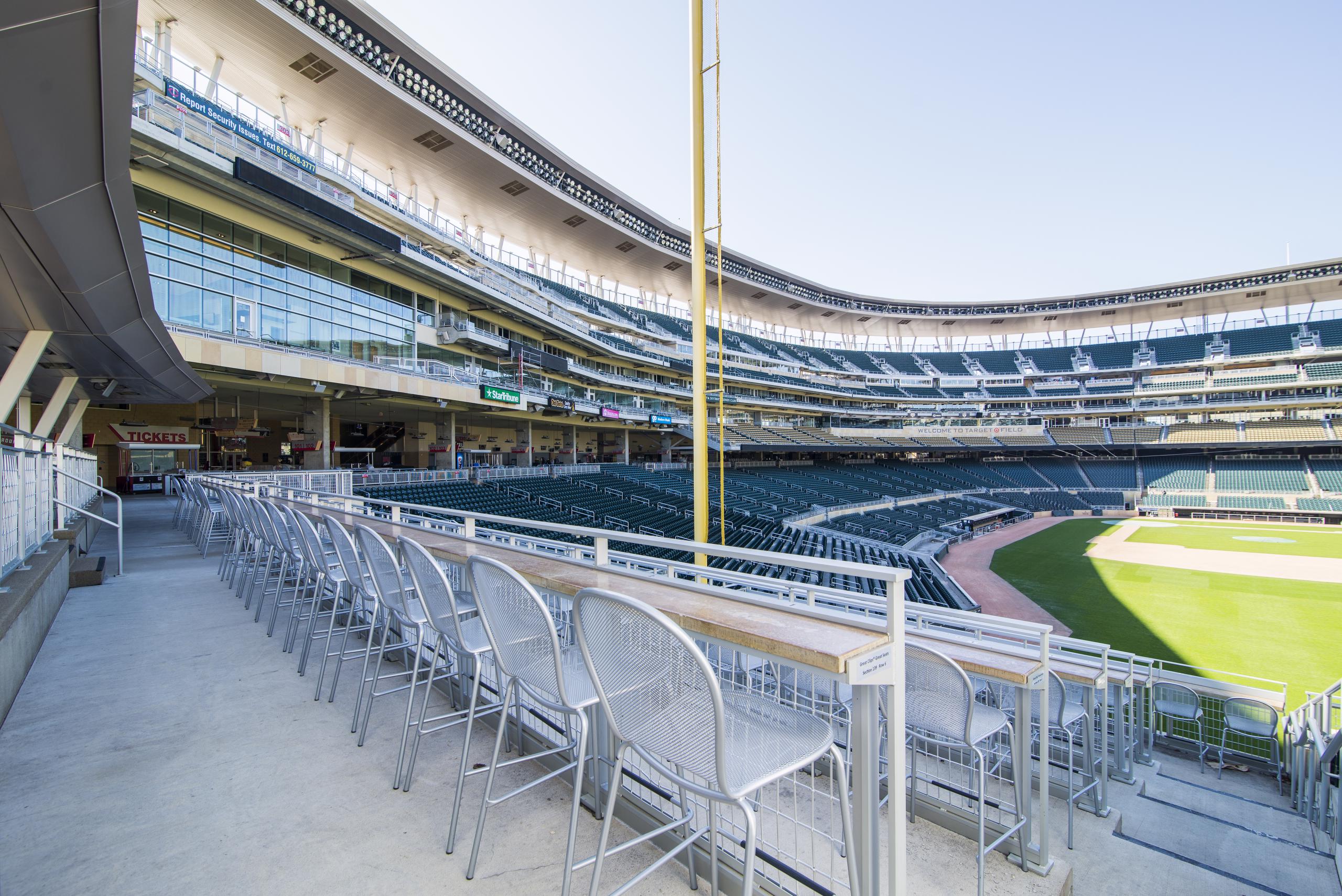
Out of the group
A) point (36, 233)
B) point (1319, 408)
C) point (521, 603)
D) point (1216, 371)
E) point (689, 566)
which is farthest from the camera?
point (1216, 371)

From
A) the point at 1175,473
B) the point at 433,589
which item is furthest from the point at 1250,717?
the point at 1175,473

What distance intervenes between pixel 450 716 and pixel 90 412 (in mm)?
27118

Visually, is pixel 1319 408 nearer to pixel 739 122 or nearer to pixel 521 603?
pixel 739 122

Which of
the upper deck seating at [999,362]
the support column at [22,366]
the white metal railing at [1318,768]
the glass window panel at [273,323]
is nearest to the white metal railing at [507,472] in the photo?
Result: the glass window panel at [273,323]

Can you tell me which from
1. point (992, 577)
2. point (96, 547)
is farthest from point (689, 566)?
point (992, 577)

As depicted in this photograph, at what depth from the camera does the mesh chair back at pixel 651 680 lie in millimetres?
1430

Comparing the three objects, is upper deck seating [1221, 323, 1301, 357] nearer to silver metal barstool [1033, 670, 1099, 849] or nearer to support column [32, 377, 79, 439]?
silver metal barstool [1033, 670, 1099, 849]

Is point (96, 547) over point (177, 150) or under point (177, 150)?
under

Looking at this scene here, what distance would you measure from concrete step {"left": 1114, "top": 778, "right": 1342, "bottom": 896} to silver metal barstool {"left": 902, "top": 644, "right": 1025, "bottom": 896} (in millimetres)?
1855

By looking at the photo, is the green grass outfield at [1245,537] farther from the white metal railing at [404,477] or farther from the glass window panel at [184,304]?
the glass window panel at [184,304]

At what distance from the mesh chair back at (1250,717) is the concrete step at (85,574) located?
14.1m

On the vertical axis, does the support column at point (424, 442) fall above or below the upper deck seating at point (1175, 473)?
above

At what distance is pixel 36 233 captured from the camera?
344 cm

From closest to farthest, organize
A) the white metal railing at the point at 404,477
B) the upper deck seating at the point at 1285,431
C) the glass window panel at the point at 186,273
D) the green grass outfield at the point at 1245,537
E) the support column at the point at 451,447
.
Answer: the glass window panel at the point at 186,273, the white metal railing at the point at 404,477, the support column at the point at 451,447, the green grass outfield at the point at 1245,537, the upper deck seating at the point at 1285,431
